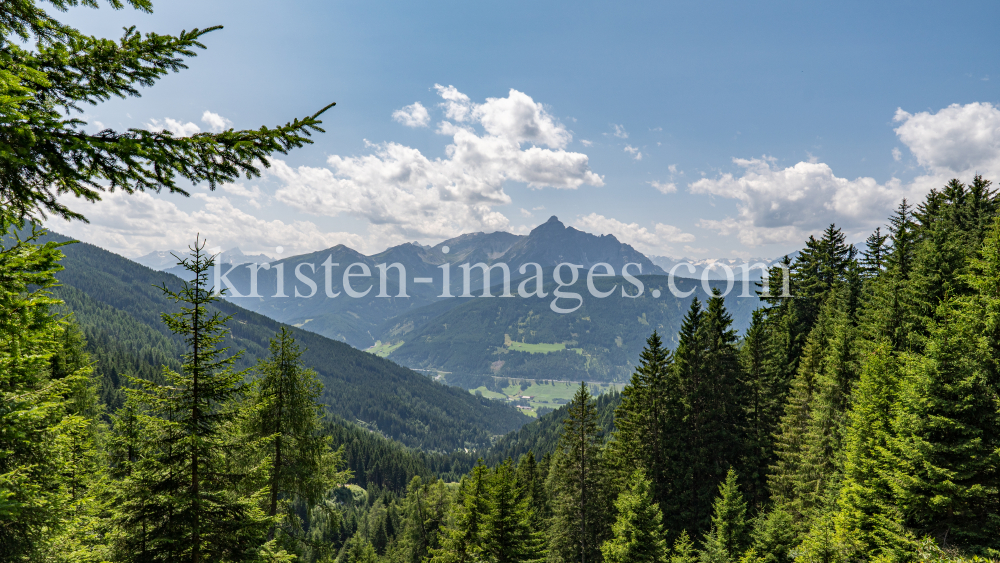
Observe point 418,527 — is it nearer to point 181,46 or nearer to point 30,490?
point 30,490

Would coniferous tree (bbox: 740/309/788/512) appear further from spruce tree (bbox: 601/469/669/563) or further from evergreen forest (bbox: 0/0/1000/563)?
spruce tree (bbox: 601/469/669/563)

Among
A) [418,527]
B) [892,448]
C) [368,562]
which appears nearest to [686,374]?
[892,448]

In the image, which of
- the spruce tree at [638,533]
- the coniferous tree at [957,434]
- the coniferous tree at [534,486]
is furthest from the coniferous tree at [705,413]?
the coniferous tree at [534,486]

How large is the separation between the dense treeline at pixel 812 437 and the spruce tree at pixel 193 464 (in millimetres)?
15499

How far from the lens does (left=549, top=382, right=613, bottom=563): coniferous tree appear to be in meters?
31.9

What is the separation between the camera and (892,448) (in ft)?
65.7

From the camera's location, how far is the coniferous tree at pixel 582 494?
31859 millimetres

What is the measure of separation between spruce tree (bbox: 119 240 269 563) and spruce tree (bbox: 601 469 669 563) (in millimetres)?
24594

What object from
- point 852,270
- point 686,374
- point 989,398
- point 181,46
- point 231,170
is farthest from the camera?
point 852,270

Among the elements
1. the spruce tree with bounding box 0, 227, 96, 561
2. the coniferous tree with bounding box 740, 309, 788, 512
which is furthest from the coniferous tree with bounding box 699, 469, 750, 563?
the spruce tree with bounding box 0, 227, 96, 561

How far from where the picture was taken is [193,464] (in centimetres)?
1034

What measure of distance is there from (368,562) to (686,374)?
42.1 meters

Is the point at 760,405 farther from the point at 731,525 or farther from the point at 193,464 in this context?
the point at 193,464

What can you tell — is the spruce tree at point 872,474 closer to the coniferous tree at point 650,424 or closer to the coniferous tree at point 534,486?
the coniferous tree at point 650,424
